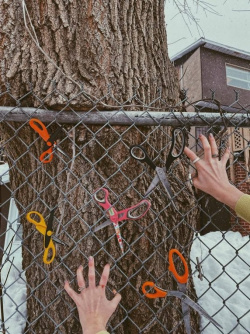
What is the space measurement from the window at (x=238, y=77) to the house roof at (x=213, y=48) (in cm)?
64

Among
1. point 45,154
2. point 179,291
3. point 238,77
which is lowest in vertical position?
point 238,77

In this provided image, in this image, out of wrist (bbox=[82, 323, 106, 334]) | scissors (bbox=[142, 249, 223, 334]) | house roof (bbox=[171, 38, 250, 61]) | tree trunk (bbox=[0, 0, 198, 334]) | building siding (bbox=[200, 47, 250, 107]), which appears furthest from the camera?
building siding (bbox=[200, 47, 250, 107])

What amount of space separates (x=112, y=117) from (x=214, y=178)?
54 cm

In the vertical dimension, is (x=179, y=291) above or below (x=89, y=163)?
below

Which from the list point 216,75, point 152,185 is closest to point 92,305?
point 152,185

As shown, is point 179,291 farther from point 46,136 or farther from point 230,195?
point 46,136

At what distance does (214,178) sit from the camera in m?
1.52

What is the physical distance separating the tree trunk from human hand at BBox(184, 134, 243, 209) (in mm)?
337

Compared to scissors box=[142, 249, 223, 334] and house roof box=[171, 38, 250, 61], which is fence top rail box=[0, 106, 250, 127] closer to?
scissors box=[142, 249, 223, 334]

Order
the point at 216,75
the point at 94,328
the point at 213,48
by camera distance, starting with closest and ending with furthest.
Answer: the point at 94,328 → the point at 213,48 → the point at 216,75

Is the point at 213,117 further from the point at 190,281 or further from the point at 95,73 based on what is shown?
the point at 190,281

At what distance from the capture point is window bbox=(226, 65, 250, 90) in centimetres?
1664

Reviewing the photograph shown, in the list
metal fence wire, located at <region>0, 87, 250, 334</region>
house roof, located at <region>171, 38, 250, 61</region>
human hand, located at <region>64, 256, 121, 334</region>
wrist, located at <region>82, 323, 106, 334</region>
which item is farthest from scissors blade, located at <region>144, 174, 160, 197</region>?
house roof, located at <region>171, 38, 250, 61</region>

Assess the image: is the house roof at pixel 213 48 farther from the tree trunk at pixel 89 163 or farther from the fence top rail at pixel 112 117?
the fence top rail at pixel 112 117
